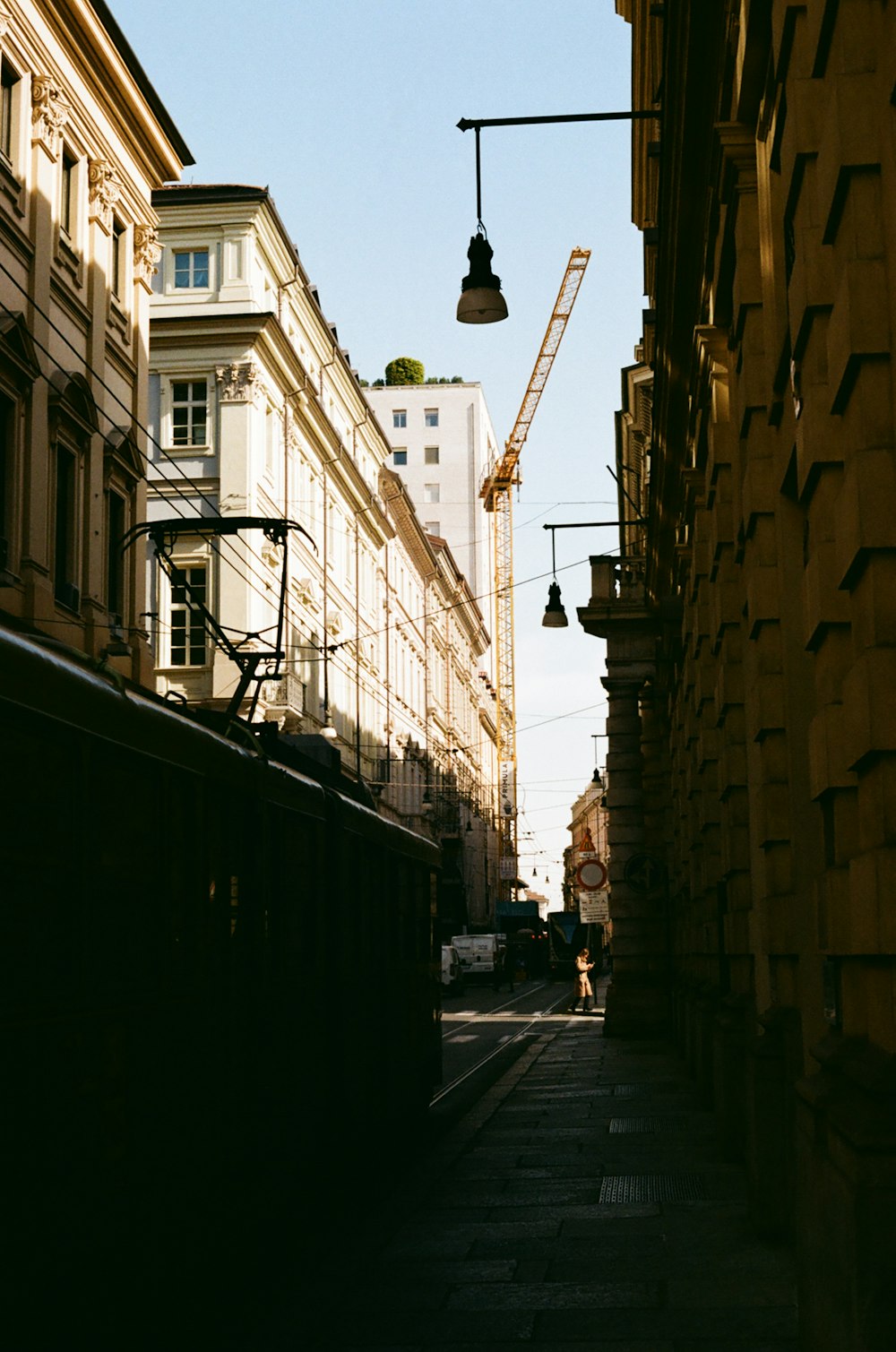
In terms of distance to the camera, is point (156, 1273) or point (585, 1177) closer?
point (156, 1273)

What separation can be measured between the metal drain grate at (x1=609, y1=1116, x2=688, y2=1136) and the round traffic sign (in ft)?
38.7

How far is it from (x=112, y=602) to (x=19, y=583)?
431cm

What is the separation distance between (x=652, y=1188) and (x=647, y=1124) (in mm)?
4321

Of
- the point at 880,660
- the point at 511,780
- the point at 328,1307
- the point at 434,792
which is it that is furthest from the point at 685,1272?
the point at 511,780

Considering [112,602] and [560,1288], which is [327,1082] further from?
[112,602]

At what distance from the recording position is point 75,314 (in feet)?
83.8

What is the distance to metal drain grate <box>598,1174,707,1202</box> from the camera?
1194 cm

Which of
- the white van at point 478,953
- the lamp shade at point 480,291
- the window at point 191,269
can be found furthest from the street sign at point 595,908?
the white van at point 478,953

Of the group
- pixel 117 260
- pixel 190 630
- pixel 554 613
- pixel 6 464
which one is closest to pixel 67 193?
pixel 117 260

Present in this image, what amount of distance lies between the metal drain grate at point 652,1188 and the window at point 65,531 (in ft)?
44.6

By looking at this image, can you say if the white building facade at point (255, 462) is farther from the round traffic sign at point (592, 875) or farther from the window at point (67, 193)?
the window at point (67, 193)

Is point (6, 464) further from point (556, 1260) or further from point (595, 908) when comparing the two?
point (556, 1260)

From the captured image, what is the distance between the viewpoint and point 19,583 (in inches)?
881

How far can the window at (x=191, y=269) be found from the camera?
44406 millimetres
